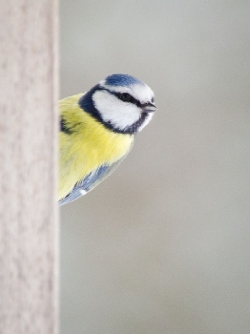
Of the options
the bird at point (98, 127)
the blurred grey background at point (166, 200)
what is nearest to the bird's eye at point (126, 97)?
the bird at point (98, 127)

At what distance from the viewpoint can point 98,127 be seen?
2.73 feet

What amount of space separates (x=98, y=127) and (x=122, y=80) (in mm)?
91

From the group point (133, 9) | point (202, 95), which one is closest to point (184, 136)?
point (202, 95)

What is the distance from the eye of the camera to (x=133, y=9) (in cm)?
125

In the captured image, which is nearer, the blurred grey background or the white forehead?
the white forehead

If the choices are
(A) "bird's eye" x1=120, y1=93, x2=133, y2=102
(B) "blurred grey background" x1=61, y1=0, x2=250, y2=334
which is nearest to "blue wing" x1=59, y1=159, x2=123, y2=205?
(A) "bird's eye" x1=120, y1=93, x2=133, y2=102

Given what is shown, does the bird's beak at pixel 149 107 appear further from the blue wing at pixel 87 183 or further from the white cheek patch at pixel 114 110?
the blue wing at pixel 87 183

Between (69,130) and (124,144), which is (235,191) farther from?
(69,130)

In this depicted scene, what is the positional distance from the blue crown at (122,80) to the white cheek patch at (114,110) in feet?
0.07

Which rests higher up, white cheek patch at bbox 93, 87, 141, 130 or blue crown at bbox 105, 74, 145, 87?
blue crown at bbox 105, 74, 145, 87

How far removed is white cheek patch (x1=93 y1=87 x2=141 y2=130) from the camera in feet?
2.70

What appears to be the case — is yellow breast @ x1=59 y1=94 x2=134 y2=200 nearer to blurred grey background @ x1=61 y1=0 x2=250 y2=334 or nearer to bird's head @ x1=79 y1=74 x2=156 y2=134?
bird's head @ x1=79 y1=74 x2=156 y2=134

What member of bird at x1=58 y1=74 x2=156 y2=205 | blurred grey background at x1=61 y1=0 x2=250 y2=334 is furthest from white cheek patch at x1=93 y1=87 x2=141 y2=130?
blurred grey background at x1=61 y1=0 x2=250 y2=334

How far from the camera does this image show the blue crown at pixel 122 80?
0.79 metres
